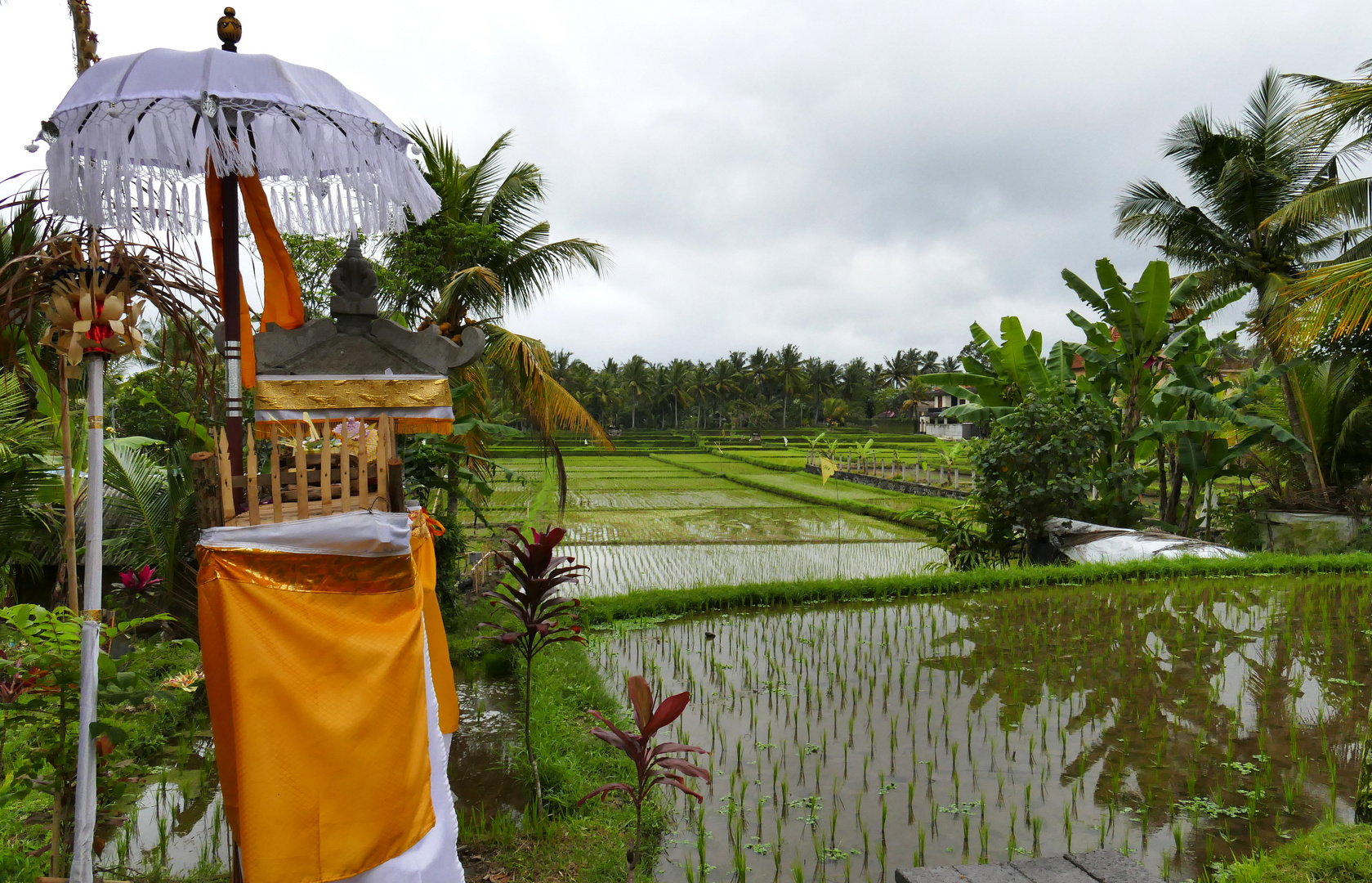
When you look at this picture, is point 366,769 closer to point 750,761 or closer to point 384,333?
point 384,333

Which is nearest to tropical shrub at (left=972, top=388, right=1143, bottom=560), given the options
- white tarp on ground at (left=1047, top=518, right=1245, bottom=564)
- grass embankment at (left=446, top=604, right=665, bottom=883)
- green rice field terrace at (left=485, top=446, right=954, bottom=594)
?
white tarp on ground at (left=1047, top=518, right=1245, bottom=564)

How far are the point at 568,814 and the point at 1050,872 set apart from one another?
72.2 inches

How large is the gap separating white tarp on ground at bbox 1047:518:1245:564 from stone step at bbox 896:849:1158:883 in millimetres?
6440

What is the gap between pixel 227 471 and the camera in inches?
82.4

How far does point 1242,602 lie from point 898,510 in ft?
25.0

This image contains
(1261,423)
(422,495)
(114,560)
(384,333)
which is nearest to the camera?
(384,333)

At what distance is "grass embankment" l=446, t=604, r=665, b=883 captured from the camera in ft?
9.66

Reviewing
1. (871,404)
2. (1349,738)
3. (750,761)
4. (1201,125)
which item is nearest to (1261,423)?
(1201,125)

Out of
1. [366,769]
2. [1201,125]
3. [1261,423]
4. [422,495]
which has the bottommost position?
[366,769]

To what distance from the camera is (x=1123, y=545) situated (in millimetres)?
8625

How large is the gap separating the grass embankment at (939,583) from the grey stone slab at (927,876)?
162 inches

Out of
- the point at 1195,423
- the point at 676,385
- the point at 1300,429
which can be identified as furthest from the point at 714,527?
the point at 676,385

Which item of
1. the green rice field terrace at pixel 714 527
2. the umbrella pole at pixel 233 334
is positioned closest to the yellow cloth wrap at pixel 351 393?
the umbrella pole at pixel 233 334

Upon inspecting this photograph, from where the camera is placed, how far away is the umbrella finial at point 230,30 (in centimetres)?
237
